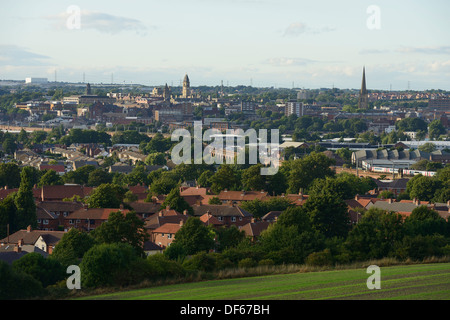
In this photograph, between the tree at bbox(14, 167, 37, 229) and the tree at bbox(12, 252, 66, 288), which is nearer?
the tree at bbox(12, 252, 66, 288)

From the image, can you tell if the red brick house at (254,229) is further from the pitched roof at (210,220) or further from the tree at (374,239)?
the tree at (374,239)

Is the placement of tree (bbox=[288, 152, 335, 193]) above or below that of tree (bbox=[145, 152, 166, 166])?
above

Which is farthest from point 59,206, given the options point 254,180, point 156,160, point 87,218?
point 156,160

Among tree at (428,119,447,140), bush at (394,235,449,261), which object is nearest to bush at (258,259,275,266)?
bush at (394,235,449,261)

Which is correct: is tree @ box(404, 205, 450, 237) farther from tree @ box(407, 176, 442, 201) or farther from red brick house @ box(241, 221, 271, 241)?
tree @ box(407, 176, 442, 201)
